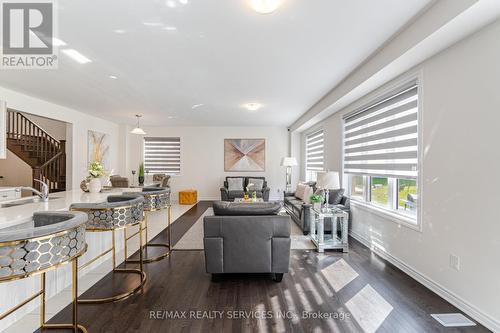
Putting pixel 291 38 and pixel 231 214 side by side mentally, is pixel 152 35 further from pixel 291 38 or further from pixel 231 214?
pixel 231 214

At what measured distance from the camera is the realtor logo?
2212mm

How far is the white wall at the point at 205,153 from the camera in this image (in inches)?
340

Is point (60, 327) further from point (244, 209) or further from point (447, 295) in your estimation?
point (447, 295)

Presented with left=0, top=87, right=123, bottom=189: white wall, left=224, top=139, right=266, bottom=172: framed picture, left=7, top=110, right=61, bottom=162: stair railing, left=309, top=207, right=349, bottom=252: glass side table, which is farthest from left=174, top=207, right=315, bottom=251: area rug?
left=7, top=110, right=61, bottom=162: stair railing

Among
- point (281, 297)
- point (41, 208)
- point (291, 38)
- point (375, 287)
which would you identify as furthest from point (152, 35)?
point (375, 287)

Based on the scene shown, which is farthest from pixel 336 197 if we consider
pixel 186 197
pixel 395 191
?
pixel 186 197

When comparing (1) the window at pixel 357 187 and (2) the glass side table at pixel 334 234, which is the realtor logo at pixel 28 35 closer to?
(2) the glass side table at pixel 334 234

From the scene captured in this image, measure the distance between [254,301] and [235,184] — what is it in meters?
5.61

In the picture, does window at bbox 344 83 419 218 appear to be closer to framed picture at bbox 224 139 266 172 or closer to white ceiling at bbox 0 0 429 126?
white ceiling at bbox 0 0 429 126

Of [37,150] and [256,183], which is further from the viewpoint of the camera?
[256,183]

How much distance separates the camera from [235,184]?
7.90 meters

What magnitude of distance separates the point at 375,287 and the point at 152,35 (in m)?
3.62

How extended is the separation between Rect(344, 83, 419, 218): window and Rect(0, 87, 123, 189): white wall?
637cm

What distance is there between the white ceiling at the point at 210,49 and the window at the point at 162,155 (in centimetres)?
342
